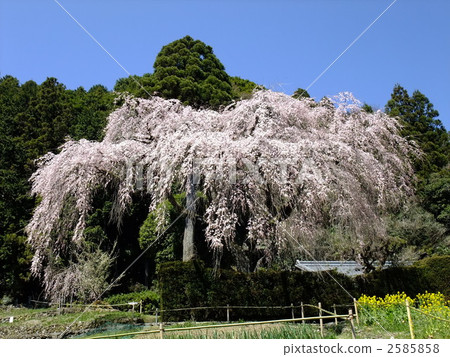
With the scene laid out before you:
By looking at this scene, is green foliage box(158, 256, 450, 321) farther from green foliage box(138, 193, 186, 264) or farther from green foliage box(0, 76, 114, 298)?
green foliage box(0, 76, 114, 298)

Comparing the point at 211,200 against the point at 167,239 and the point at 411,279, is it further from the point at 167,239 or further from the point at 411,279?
the point at 411,279

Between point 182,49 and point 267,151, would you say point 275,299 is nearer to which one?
point 267,151

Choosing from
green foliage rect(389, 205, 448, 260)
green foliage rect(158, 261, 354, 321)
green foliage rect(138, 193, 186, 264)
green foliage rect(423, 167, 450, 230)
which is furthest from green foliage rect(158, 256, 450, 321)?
green foliage rect(423, 167, 450, 230)

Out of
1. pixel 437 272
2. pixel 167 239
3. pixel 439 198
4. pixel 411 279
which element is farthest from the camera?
pixel 439 198

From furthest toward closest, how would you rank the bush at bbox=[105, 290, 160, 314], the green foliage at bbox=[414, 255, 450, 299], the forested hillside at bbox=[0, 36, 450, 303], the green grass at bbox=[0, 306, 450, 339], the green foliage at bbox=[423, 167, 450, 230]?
the green foliage at bbox=[423, 167, 450, 230], the bush at bbox=[105, 290, 160, 314], the green foliage at bbox=[414, 255, 450, 299], the forested hillside at bbox=[0, 36, 450, 303], the green grass at bbox=[0, 306, 450, 339]

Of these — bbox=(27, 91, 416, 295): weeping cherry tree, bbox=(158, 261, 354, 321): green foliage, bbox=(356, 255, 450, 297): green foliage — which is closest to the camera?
bbox=(27, 91, 416, 295): weeping cherry tree

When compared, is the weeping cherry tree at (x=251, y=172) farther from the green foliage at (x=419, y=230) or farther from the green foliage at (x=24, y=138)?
the green foliage at (x=419, y=230)

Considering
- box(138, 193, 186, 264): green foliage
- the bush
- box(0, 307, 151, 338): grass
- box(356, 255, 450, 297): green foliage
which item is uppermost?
box(138, 193, 186, 264): green foliage

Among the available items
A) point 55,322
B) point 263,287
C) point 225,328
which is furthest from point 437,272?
point 55,322

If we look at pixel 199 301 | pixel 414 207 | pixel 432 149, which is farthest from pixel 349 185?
pixel 432 149

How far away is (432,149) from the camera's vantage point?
2512cm

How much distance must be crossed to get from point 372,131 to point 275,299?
586 centimetres

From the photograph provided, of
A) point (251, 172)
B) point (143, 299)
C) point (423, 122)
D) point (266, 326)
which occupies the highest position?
point (423, 122)
